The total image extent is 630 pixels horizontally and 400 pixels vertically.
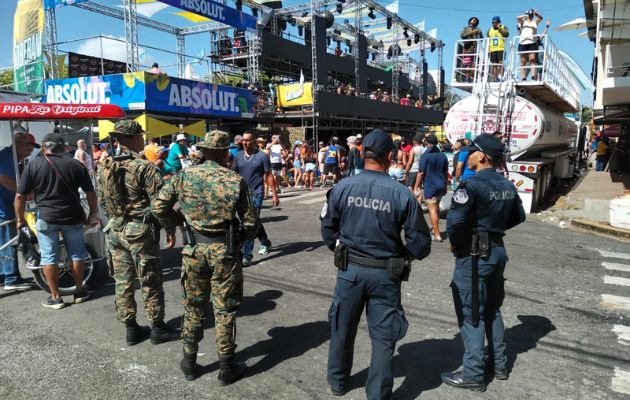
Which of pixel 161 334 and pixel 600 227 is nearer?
pixel 161 334

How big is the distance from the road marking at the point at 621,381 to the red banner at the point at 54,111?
5542 mm

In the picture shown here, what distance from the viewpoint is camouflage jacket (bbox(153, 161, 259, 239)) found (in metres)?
3.10

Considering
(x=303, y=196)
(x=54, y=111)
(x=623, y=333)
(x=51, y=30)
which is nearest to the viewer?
(x=623, y=333)

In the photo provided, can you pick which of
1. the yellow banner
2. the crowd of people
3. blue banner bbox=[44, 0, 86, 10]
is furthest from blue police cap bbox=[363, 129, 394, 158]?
the yellow banner

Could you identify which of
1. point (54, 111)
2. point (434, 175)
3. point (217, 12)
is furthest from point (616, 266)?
point (217, 12)

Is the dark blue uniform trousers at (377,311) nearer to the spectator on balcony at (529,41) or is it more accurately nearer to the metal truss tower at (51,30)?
the spectator on balcony at (529,41)

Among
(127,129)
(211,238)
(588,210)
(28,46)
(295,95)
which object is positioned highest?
(28,46)

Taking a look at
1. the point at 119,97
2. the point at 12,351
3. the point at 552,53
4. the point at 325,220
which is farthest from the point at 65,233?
the point at 552,53

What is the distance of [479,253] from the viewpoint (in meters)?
3.05

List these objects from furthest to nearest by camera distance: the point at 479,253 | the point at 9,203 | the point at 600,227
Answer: the point at 600,227, the point at 9,203, the point at 479,253

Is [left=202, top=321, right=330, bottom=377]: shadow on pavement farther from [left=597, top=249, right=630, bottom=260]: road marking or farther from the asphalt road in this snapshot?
[left=597, top=249, right=630, bottom=260]: road marking

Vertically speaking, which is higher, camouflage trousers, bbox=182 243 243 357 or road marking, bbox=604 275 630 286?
camouflage trousers, bbox=182 243 243 357

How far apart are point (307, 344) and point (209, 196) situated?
168 centimetres

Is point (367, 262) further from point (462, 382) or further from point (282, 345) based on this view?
point (282, 345)
